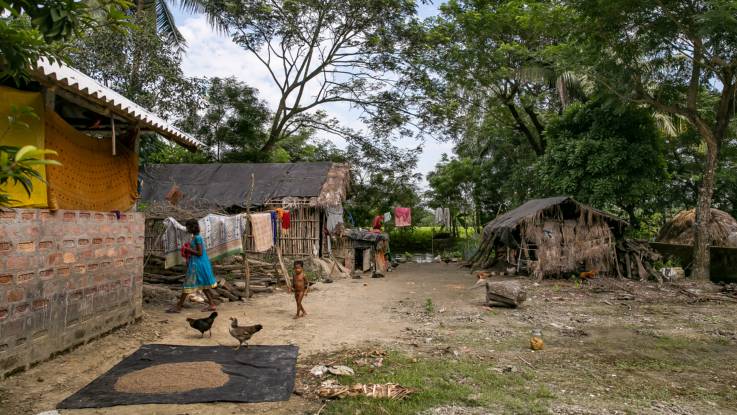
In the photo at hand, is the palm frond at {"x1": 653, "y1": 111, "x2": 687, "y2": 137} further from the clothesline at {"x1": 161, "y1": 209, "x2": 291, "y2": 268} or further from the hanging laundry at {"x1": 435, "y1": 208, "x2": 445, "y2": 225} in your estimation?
the clothesline at {"x1": 161, "y1": 209, "x2": 291, "y2": 268}

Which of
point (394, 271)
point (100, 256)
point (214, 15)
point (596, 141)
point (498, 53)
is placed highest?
point (214, 15)

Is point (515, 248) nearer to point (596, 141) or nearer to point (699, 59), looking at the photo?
point (596, 141)

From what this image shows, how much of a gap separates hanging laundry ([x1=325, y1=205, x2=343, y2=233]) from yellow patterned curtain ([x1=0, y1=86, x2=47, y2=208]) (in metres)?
10.6

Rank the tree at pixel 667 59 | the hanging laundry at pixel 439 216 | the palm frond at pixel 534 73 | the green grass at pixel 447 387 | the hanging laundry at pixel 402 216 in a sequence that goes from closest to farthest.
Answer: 1. the green grass at pixel 447 387
2. the tree at pixel 667 59
3. the palm frond at pixel 534 73
4. the hanging laundry at pixel 402 216
5. the hanging laundry at pixel 439 216

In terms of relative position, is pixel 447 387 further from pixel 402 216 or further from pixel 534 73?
pixel 402 216

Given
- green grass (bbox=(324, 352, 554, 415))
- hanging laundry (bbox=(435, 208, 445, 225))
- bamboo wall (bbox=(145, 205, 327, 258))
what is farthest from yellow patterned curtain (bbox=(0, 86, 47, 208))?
hanging laundry (bbox=(435, 208, 445, 225))

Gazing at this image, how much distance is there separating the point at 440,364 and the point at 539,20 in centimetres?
1282

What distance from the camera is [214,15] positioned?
17328mm

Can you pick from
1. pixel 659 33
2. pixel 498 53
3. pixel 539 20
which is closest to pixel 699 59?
pixel 659 33

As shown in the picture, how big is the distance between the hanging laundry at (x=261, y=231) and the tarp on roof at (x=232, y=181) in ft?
12.6

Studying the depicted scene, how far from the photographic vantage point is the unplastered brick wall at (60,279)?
457 centimetres

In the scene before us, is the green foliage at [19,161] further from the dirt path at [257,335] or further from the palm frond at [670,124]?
the palm frond at [670,124]

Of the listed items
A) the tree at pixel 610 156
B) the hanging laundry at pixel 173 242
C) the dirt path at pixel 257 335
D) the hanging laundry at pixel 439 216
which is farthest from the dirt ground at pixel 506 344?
the hanging laundry at pixel 439 216

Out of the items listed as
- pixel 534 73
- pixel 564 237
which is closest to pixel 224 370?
pixel 564 237
